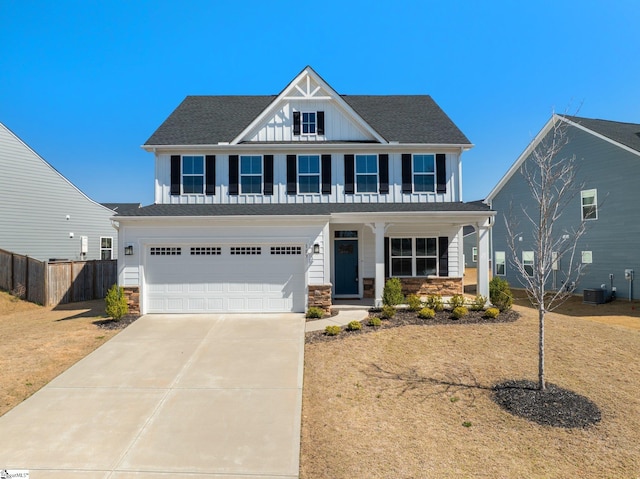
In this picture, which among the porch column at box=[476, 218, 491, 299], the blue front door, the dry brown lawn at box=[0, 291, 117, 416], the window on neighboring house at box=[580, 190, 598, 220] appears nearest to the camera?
the dry brown lawn at box=[0, 291, 117, 416]

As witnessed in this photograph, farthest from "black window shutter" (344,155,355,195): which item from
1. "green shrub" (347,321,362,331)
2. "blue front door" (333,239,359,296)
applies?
"green shrub" (347,321,362,331)

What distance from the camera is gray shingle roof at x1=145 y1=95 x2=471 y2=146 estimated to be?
1478cm

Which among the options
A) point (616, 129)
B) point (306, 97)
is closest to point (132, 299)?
point (306, 97)

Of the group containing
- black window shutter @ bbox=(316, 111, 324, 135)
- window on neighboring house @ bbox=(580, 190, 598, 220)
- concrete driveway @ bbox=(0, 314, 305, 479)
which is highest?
black window shutter @ bbox=(316, 111, 324, 135)

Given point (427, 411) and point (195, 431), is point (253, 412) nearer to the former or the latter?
point (195, 431)

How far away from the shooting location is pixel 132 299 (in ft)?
40.0

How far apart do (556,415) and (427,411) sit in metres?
2.20

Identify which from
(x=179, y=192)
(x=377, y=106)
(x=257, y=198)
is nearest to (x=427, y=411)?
(x=257, y=198)

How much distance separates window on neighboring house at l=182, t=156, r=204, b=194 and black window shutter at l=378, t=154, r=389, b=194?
741 cm

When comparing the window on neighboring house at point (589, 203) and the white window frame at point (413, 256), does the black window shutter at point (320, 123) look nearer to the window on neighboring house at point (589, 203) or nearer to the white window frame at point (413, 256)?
the white window frame at point (413, 256)

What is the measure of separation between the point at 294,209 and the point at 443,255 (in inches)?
275

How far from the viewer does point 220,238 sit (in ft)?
40.6

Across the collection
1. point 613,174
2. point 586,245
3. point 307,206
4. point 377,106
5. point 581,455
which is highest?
point 377,106

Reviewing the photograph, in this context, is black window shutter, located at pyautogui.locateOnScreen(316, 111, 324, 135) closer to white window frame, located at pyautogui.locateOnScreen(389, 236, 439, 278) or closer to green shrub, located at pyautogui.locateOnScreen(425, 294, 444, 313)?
white window frame, located at pyautogui.locateOnScreen(389, 236, 439, 278)
